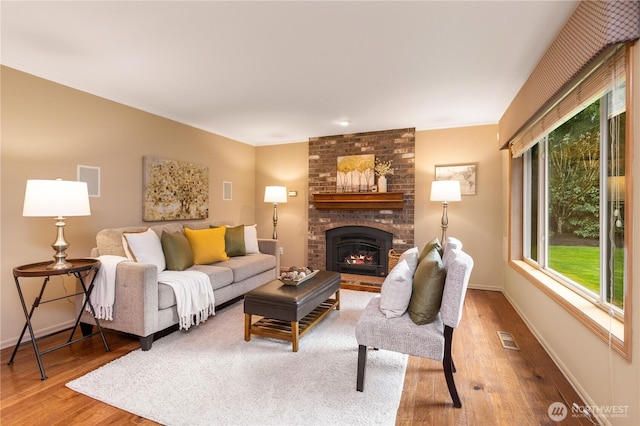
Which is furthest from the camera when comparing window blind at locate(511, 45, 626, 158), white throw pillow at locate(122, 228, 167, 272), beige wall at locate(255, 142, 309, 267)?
beige wall at locate(255, 142, 309, 267)

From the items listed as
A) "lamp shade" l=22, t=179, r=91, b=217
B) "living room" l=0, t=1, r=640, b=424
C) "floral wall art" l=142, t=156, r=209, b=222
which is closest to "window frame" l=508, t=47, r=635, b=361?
"living room" l=0, t=1, r=640, b=424

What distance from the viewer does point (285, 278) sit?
2.97 metres

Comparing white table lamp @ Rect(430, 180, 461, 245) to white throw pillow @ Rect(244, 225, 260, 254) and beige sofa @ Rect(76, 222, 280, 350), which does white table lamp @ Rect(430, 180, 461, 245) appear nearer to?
white throw pillow @ Rect(244, 225, 260, 254)

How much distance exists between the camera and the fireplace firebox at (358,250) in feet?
16.2

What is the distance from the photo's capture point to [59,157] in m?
2.94

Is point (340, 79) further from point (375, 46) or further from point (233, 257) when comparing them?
point (233, 257)

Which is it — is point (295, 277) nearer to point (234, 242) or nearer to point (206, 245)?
point (206, 245)

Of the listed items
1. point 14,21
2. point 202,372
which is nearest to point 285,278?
point 202,372

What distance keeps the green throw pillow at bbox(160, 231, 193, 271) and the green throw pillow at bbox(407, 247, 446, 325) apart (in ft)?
7.97

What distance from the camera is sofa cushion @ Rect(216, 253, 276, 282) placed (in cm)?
360

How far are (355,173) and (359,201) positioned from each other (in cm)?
49

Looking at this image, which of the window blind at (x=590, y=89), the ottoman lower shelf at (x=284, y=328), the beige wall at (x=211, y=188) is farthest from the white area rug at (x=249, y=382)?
the window blind at (x=590, y=89)

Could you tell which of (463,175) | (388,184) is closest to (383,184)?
(388,184)

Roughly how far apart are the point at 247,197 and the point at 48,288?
128 inches
